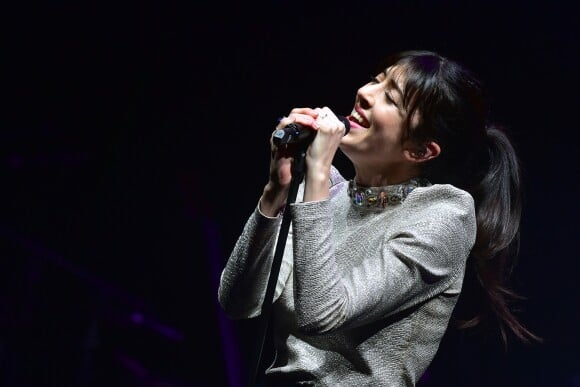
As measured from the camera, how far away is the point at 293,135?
3.47 feet

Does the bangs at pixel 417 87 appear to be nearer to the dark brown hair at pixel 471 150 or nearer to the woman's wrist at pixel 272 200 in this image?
the dark brown hair at pixel 471 150

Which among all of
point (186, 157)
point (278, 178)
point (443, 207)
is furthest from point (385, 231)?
point (186, 157)

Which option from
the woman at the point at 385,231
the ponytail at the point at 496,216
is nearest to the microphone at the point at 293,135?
the woman at the point at 385,231

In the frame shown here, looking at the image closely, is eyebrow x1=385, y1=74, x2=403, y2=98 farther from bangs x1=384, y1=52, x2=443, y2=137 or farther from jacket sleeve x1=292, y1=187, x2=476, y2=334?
jacket sleeve x1=292, y1=187, x2=476, y2=334

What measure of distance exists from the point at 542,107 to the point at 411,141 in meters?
1.28

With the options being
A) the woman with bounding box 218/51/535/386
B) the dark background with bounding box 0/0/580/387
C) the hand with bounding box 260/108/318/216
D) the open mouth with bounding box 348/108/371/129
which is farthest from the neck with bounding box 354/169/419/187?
the dark background with bounding box 0/0/580/387

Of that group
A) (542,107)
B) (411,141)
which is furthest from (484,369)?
(411,141)

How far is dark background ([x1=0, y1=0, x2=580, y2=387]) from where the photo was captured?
2.38m

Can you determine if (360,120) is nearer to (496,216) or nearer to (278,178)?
(278,178)

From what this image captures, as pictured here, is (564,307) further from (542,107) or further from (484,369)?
(542,107)

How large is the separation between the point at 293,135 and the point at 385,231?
0.27 meters

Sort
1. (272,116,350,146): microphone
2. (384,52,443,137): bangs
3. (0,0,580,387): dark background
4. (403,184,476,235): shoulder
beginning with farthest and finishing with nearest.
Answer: (0,0,580,387): dark background → (384,52,443,137): bangs → (403,184,476,235): shoulder → (272,116,350,146): microphone

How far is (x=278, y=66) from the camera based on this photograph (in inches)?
107

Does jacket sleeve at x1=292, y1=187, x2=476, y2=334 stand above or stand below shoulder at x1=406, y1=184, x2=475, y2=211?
below
